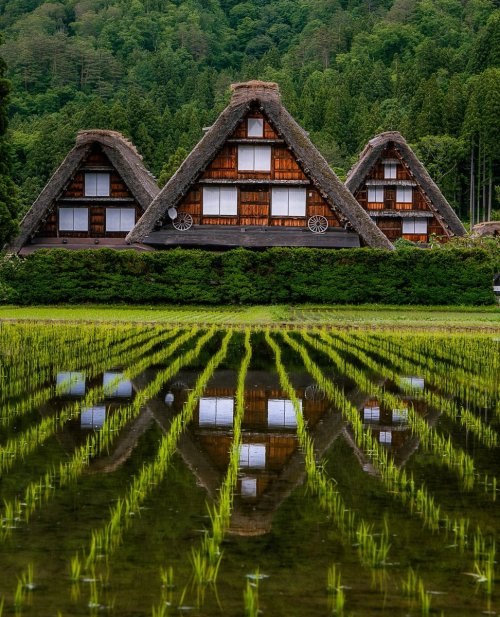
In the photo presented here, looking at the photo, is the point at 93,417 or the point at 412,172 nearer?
the point at 93,417

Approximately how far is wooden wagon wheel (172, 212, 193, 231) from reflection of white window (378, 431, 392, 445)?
91.8ft

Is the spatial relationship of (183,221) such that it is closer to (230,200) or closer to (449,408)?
(230,200)

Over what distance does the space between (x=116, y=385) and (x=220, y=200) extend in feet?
84.7

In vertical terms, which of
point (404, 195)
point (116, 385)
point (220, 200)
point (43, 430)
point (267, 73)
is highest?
point (267, 73)

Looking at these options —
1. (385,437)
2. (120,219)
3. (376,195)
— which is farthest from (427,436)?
(376,195)

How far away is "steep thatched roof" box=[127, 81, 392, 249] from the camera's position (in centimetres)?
3434

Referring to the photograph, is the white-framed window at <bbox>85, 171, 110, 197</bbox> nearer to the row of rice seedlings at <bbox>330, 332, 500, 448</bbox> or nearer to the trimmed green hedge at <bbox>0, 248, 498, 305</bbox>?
the trimmed green hedge at <bbox>0, 248, 498, 305</bbox>

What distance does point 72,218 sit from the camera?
138 ft

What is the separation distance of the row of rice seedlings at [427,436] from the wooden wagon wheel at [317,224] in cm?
2284

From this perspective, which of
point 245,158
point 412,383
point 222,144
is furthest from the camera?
point 245,158

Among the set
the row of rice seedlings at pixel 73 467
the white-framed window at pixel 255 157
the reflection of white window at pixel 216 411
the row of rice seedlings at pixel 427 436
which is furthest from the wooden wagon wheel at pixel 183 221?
the reflection of white window at pixel 216 411

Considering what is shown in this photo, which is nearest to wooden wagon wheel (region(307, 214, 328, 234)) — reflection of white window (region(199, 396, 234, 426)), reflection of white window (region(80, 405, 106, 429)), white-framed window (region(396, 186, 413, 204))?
white-framed window (region(396, 186, 413, 204))

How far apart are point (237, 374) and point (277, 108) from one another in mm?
24615

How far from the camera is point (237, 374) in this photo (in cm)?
1199
